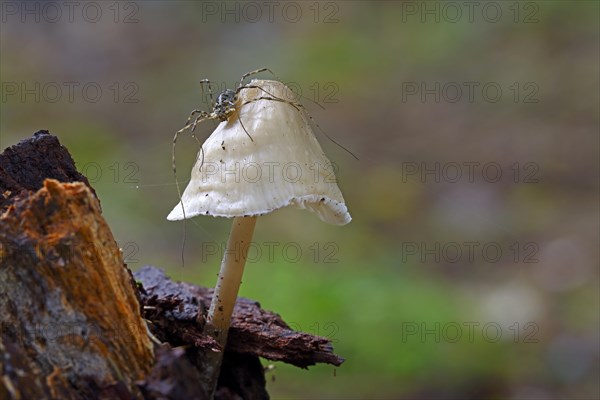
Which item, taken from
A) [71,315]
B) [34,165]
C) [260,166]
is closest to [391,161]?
[260,166]

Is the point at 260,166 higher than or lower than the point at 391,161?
lower

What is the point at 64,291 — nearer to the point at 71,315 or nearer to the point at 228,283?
the point at 71,315

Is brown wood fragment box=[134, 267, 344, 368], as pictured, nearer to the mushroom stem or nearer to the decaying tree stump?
the mushroom stem

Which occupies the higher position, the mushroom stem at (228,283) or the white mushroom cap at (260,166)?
the white mushroom cap at (260,166)

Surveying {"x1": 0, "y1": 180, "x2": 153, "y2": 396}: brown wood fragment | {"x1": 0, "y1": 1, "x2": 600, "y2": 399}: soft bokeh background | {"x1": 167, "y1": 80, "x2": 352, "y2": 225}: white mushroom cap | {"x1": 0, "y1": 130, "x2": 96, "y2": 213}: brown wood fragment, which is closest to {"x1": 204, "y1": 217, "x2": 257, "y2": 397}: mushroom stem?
{"x1": 167, "y1": 80, "x2": 352, "y2": 225}: white mushroom cap

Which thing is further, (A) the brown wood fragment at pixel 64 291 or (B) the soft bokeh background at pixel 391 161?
A: (B) the soft bokeh background at pixel 391 161

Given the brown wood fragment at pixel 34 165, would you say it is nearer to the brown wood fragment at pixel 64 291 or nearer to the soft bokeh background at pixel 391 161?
the brown wood fragment at pixel 64 291

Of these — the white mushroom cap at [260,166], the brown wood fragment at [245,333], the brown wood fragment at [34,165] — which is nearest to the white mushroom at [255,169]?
the white mushroom cap at [260,166]

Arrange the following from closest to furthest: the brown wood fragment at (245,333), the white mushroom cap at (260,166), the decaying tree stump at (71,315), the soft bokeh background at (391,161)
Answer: the decaying tree stump at (71,315), the white mushroom cap at (260,166), the brown wood fragment at (245,333), the soft bokeh background at (391,161)
